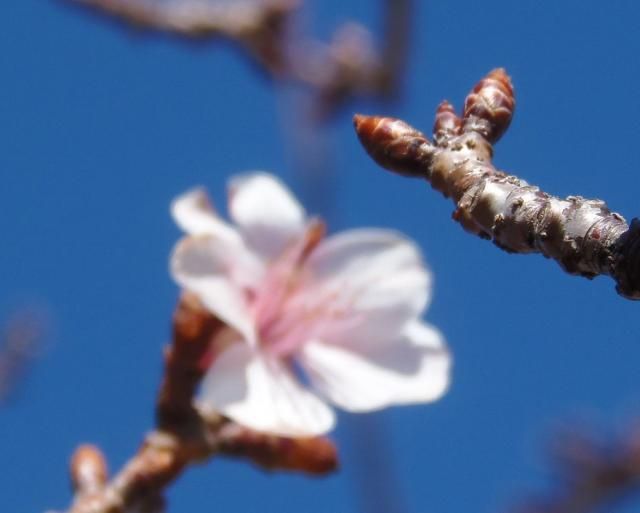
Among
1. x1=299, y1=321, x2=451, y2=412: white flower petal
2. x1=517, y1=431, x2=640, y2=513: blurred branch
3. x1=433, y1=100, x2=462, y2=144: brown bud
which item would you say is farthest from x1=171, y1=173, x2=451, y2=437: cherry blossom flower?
x1=517, y1=431, x2=640, y2=513: blurred branch

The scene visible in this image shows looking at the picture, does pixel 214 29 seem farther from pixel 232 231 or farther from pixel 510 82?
pixel 510 82

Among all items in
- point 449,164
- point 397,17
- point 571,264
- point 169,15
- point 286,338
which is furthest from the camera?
point 169,15

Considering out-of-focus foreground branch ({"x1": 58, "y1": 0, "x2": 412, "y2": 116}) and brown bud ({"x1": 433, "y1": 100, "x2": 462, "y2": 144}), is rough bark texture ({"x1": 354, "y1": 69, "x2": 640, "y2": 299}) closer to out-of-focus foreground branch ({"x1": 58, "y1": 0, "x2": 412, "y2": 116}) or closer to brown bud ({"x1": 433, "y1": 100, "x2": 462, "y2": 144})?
brown bud ({"x1": 433, "y1": 100, "x2": 462, "y2": 144})

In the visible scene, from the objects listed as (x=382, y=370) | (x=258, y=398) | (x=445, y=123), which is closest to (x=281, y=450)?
(x=258, y=398)

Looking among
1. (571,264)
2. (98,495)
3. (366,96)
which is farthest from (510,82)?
(366,96)

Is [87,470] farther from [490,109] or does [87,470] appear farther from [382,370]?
[490,109]

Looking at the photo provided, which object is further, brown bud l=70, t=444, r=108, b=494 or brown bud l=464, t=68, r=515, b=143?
brown bud l=70, t=444, r=108, b=494
